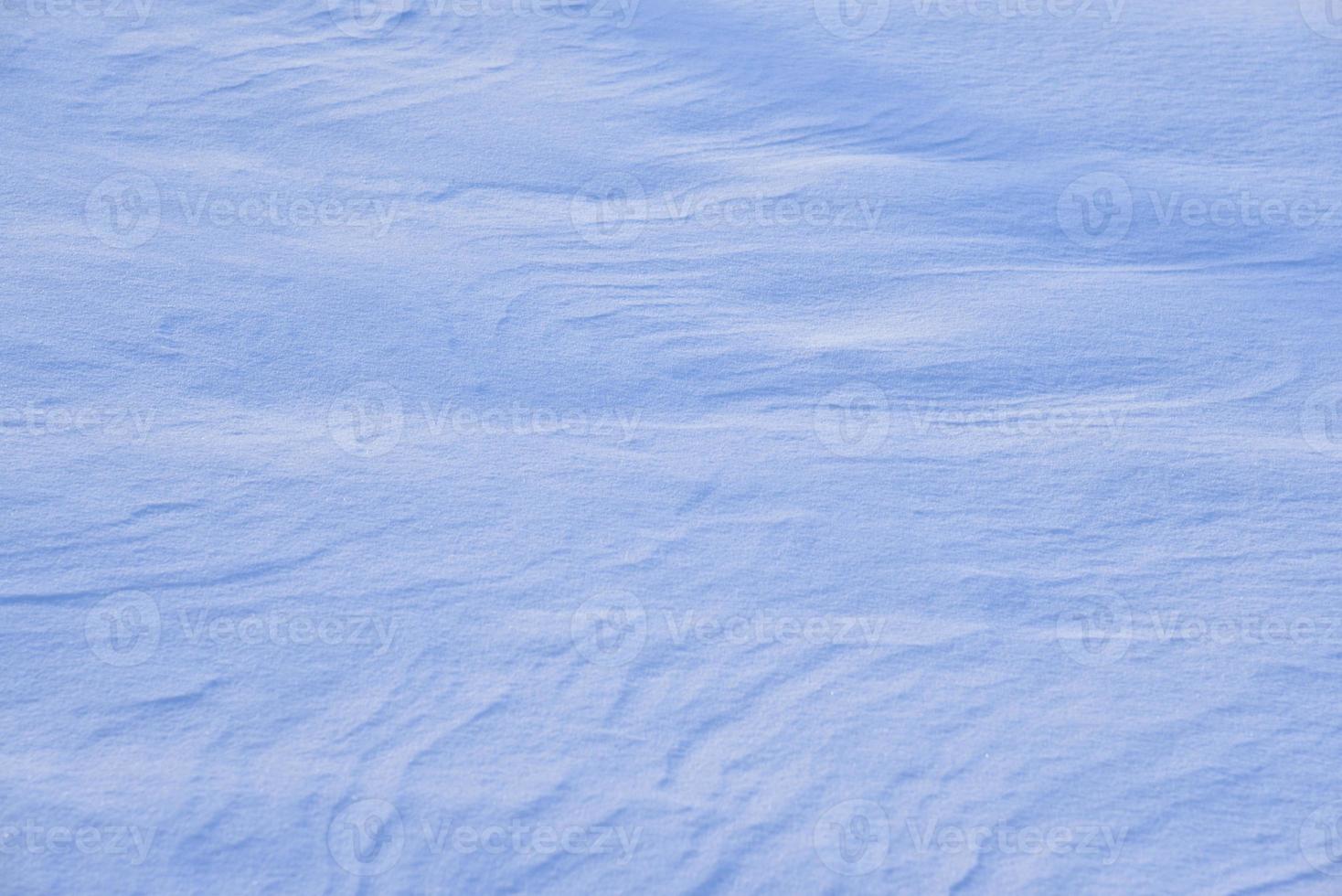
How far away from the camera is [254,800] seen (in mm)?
1688

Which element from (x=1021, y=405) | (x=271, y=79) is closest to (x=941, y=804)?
(x=1021, y=405)

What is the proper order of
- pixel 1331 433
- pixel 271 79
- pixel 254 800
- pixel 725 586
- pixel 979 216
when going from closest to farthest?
pixel 254 800, pixel 725 586, pixel 1331 433, pixel 979 216, pixel 271 79

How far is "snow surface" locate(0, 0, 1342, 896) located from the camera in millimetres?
1699

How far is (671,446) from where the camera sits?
2.17m

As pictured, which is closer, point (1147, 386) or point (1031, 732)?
point (1031, 732)

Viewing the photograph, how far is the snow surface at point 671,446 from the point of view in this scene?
170 cm

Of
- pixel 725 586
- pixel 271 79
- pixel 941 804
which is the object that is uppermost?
pixel 271 79

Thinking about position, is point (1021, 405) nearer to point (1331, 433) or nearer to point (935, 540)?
point (935, 540)

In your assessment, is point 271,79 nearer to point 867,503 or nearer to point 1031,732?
point 867,503

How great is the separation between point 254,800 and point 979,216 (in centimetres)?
196

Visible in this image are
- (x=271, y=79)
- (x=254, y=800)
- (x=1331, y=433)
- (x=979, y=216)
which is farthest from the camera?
(x=271, y=79)

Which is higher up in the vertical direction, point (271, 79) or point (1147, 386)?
point (271, 79)

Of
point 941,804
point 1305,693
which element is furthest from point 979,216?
point 941,804

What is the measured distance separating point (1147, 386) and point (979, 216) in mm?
593
